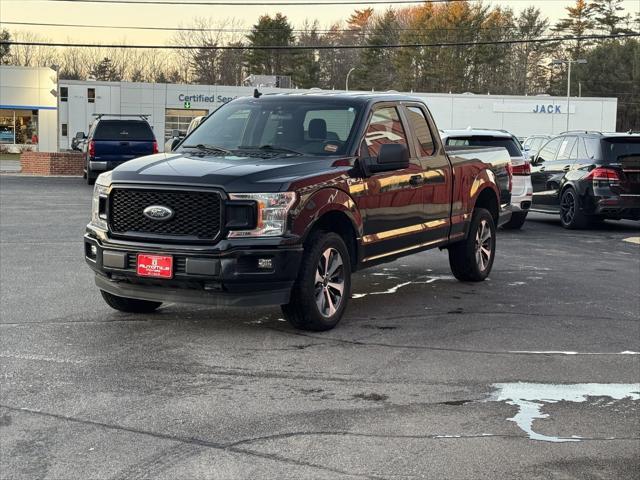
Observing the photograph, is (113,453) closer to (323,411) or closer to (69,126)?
(323,411)

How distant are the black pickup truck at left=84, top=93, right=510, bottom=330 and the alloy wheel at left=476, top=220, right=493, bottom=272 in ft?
3.24

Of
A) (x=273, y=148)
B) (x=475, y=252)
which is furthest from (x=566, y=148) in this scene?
(x=273, y=148)

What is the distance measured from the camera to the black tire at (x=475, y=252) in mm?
9766

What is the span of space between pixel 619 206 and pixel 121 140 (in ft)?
48.1

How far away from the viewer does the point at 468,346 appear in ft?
22.6

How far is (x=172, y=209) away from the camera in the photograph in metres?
6.79

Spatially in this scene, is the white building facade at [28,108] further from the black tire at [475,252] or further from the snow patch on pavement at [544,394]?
the snow patch on pavement at [544,394]

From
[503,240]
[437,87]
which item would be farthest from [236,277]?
[437,87]

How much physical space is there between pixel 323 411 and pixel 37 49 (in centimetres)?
10972

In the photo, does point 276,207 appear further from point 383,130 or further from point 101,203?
point 383,130

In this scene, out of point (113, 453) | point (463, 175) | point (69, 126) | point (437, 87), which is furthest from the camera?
point (437, 87)

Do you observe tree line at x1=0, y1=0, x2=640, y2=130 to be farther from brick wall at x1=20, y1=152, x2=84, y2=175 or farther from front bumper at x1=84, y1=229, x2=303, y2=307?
front bumper at x1=84, y1=229, x2=303, y2=307

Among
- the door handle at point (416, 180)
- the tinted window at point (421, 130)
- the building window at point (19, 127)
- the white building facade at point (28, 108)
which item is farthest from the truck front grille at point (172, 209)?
the building window at point (19, 127)

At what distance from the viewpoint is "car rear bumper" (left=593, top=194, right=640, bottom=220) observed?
15672 millimetres
